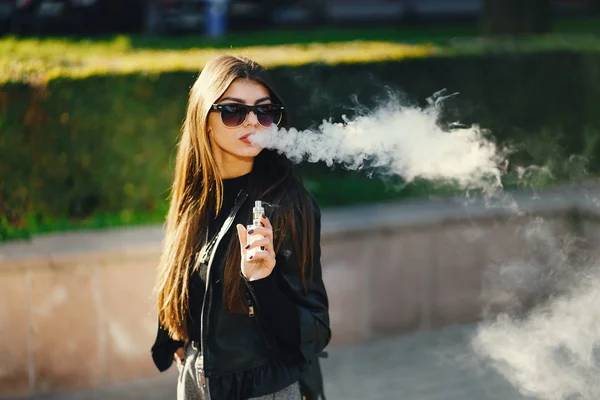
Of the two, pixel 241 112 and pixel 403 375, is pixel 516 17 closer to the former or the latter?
pixel 403 375

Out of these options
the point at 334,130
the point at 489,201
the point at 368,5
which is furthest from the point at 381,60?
the point at 368,5

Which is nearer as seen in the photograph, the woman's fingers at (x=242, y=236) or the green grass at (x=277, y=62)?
the woman's fingers at (x=242, y=236)

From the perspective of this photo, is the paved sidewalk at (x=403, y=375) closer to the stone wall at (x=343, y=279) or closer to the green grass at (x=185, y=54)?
the stone wall at (x=343, y=279)

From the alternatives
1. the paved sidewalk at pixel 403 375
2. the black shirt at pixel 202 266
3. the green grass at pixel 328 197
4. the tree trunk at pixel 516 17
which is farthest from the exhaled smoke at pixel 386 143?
the tree trunk at pixel 516 17

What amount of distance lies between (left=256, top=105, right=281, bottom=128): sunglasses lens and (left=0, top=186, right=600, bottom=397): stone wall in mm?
2664

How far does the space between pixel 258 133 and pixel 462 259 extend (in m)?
3.73

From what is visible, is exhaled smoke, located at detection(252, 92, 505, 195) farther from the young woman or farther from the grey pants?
the grey pants

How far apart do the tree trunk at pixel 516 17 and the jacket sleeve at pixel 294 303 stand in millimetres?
7518

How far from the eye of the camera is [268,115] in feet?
9.59

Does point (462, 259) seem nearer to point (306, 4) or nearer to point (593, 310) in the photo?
point (593, 310)

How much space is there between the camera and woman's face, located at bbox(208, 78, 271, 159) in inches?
114

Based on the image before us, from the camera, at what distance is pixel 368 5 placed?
2305 cm

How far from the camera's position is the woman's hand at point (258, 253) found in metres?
2.66

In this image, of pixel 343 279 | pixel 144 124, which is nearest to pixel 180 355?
pixel 343 279
